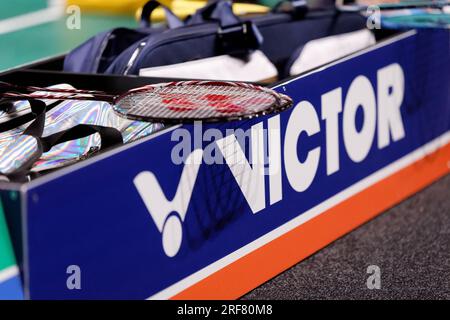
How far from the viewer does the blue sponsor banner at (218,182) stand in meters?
1.65

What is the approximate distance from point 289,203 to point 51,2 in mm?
3363

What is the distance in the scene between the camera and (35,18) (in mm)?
5062

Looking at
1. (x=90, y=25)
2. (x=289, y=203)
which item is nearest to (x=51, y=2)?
(x=90, y=25)

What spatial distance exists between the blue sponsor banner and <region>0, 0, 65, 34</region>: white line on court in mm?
2665

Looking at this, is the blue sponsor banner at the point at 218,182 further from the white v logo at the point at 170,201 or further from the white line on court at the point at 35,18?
the white line on court at the point at 35,18

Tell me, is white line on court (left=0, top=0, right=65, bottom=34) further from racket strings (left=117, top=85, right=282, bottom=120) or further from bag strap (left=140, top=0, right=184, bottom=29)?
racket strings (left=117, top=85, right=282, bottom=120)

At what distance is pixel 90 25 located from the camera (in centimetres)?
468

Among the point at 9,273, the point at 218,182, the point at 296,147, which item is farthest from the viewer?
the point at 296,147

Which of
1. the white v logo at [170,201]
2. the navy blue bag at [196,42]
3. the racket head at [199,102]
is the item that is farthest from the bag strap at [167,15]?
the white v logo at [170,201]

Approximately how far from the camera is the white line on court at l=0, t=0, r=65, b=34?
491 cm

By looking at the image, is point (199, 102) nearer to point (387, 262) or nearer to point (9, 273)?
point (9, 273)

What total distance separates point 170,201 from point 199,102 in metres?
0.20

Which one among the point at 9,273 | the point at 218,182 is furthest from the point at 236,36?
the point at 9,273
